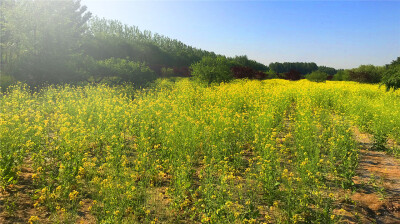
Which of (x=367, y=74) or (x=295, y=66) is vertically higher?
(x=295, y=66)

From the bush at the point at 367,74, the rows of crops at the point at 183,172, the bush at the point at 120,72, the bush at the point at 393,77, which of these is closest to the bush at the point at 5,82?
the bush at the point at 120,72

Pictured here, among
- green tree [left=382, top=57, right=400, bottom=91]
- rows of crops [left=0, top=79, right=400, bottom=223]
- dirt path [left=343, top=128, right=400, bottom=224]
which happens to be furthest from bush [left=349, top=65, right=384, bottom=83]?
dirt path [left=343, top=128, right=400, bottom=224]

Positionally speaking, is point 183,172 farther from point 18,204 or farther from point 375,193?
point 375,193

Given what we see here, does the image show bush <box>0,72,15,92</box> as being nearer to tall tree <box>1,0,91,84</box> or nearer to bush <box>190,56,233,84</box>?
tall tree <box>1,0,91,84</box>

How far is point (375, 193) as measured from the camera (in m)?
4.29

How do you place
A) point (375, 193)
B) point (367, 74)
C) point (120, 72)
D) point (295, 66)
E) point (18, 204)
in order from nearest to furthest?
point (18, 204) < point (375, 193) < point (120, 72) < point (367, 74) < point (295, 66)

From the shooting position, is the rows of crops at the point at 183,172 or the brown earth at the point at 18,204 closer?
the brown earth at the point at 18,204

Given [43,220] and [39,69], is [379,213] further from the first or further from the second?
[39,69]

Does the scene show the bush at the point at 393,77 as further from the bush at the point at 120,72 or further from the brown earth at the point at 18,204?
the bush at the point at 120,72

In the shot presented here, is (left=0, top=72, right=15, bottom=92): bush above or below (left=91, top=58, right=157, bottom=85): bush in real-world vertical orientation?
below

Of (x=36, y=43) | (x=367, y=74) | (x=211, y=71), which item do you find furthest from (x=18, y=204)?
(x=367, y=74)

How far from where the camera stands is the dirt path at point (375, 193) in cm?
371

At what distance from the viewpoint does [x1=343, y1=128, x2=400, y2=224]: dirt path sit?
12.2 feet

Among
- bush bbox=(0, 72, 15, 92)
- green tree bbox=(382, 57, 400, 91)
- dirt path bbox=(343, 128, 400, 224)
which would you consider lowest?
dirt path bbox=(343, 128, 400, 224)
